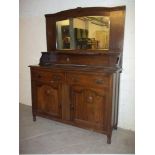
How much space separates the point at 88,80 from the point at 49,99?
0.75 metres

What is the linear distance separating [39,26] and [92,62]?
1.28 metres

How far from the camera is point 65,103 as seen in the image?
2.53m

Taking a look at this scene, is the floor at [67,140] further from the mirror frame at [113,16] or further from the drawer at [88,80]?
the mirror frame at [113,16]

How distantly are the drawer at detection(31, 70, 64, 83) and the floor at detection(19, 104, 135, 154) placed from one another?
69cm

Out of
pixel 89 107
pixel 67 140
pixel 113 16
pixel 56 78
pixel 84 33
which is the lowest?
pixel 67 140

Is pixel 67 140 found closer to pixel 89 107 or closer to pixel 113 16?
pixel 89 107

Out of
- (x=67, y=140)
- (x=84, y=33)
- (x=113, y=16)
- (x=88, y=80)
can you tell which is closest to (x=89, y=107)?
(x=88, y=80)

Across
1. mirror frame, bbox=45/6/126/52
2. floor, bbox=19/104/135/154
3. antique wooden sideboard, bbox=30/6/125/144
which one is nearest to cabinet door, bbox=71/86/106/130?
antique wooden sideboard, bbox=30/6/125/144

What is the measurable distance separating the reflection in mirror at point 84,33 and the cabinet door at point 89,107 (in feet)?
2.27

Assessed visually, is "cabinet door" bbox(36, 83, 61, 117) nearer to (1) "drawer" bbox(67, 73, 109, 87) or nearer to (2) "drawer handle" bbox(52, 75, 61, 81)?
(2) "drawer handle" bbox(52, 75, 61, 81)

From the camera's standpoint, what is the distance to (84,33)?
2.67 m
